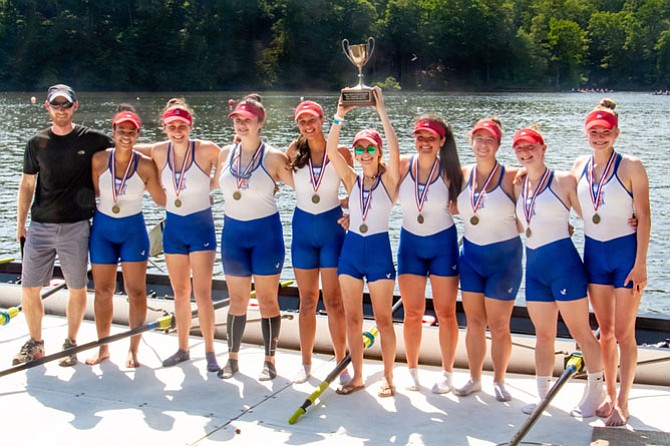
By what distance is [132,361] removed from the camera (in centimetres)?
646

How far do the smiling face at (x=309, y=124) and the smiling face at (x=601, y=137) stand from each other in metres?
1.70

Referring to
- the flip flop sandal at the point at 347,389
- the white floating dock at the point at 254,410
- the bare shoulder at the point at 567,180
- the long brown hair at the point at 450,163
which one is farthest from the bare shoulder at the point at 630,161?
the flip flop sandal at the point at 347,389

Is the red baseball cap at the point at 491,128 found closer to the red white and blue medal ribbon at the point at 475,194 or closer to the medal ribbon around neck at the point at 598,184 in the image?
the red white and blue medal ribbon at the point at 475,194

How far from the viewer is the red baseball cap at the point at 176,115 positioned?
599cm

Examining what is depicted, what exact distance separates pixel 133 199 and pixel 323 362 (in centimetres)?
183

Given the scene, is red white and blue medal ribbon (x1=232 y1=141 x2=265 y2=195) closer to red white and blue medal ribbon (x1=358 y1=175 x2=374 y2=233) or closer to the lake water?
red white and blue medal ribbon (x1=358 y1=175 x2=374 y2=233)

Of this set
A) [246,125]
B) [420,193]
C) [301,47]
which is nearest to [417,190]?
[420,193]

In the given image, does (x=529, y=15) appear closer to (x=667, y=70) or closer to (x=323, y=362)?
(x=667, y=70)

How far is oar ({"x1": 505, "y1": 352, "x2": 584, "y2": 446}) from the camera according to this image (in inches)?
188

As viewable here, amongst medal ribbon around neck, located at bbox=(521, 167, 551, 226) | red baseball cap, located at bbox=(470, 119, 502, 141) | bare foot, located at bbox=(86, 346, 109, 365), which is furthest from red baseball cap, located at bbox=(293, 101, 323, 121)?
bare foot, located at bbox=(86, 346, 109, 365)

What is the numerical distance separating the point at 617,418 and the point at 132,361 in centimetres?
339

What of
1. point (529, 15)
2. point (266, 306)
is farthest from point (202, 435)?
point (529, 15)

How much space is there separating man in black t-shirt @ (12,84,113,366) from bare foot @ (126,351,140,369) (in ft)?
1.97

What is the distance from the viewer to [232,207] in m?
5.95
